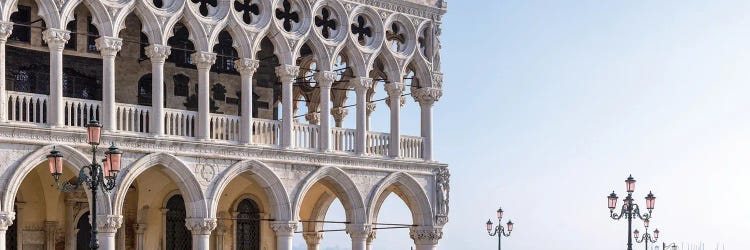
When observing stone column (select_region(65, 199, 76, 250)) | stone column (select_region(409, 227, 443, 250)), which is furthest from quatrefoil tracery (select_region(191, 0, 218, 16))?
stone column (select_region(409, 227, 443, 250))

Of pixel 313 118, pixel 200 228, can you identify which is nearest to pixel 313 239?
pixel 313 118

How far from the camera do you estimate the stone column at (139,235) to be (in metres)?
32.4

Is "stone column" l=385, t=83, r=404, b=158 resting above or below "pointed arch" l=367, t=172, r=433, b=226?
above

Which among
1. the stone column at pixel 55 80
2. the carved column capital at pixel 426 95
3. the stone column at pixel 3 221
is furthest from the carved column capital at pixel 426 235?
the stone column at pixel 3 221

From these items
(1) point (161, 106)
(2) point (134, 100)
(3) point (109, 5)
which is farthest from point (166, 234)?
(3) point (109, 5)

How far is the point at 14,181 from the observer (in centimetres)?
2534

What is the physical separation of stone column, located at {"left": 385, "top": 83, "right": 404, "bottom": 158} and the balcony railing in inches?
6.0

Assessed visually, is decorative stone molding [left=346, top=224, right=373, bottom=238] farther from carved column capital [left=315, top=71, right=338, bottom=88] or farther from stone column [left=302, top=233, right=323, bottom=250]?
stone column [left=302, top=233, right=323, bottom=250]

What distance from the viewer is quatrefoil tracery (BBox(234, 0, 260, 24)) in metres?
29.5

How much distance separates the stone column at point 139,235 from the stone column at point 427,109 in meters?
7.03

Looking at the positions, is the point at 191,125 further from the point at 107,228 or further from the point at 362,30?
the point at 362,30

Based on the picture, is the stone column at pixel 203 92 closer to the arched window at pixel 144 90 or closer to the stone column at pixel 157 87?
the stone column at pixel 157 87

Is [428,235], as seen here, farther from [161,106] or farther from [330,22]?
[161,106]

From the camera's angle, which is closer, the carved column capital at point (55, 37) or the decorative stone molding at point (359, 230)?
the carved column capital at point (55, 37)
